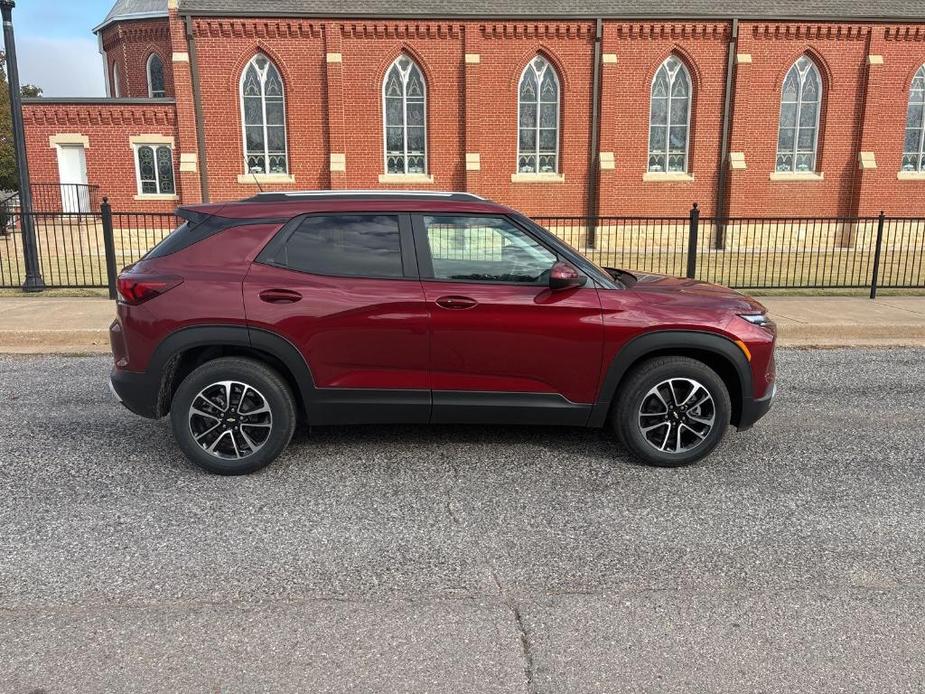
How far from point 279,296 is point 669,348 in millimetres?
2487

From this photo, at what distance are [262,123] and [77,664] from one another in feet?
66.6

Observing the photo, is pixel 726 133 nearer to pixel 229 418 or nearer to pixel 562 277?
pixel 562 277

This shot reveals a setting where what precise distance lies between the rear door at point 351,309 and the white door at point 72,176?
19468 millimetres

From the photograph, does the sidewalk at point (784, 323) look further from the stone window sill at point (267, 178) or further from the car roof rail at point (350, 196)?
the stone window sill at point (267, 178)

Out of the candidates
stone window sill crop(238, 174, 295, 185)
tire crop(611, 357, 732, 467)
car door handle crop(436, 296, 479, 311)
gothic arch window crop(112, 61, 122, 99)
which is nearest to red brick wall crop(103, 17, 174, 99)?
gothic arch window crop(112, 61, 122, 99)

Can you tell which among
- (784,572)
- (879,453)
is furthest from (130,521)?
(879,453)

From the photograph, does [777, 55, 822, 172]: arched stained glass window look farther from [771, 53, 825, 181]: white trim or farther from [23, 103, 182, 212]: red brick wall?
[23, 103, 182, 212]: red brick wall

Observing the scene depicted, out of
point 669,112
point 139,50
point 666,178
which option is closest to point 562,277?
point 666,178

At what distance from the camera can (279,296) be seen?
427cm

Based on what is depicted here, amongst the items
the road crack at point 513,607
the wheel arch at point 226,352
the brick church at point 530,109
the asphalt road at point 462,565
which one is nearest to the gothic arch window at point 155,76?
the brick church at point 530,109

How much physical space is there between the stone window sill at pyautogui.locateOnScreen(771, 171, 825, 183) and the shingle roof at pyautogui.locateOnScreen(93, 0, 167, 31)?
856 inches

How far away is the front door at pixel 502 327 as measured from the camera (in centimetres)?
431

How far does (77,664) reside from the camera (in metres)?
2.54

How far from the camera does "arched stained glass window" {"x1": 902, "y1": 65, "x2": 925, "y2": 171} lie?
21.8 metres
